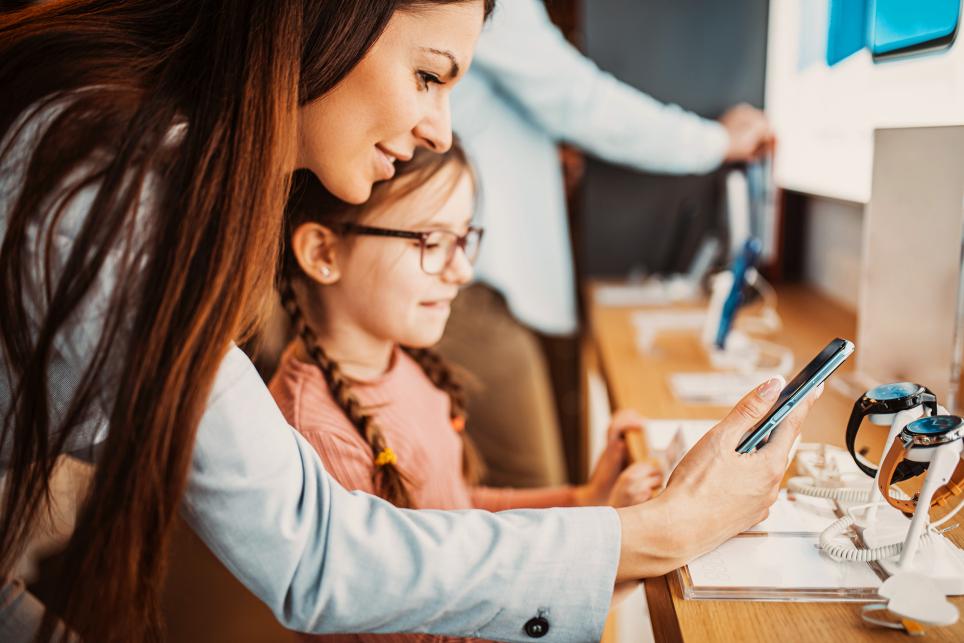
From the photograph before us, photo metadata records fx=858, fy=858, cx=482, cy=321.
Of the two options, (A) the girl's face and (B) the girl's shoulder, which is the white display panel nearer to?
(A) the girl's face

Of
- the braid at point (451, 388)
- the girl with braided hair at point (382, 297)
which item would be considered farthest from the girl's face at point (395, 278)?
the braid at point (451, 388)

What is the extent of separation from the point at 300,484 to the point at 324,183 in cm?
39

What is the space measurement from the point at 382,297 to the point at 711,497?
0.48 m

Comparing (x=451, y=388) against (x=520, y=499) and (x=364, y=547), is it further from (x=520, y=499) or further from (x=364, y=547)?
(x=364, y=547)

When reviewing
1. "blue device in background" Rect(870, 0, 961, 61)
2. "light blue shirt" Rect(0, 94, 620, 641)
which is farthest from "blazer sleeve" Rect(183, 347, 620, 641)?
"blue device in background" Rect(870, 0, 961, 61)

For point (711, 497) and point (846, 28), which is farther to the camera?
point (846, 28)

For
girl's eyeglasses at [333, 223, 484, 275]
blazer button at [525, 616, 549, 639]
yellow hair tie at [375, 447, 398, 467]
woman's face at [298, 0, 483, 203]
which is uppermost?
woman's face at [298, 0, 483, 203]

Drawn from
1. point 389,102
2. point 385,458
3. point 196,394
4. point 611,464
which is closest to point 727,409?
point 611,464

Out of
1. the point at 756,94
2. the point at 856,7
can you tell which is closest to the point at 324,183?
the point at 856,7

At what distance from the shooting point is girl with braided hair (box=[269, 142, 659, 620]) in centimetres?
101

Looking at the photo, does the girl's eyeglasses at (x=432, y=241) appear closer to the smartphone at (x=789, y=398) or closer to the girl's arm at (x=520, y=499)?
the girl's arm at (x=520, y=499)

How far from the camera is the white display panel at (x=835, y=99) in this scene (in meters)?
1.18

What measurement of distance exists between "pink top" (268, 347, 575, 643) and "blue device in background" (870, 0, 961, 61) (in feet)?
2.52

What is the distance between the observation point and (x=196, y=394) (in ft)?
2.11
